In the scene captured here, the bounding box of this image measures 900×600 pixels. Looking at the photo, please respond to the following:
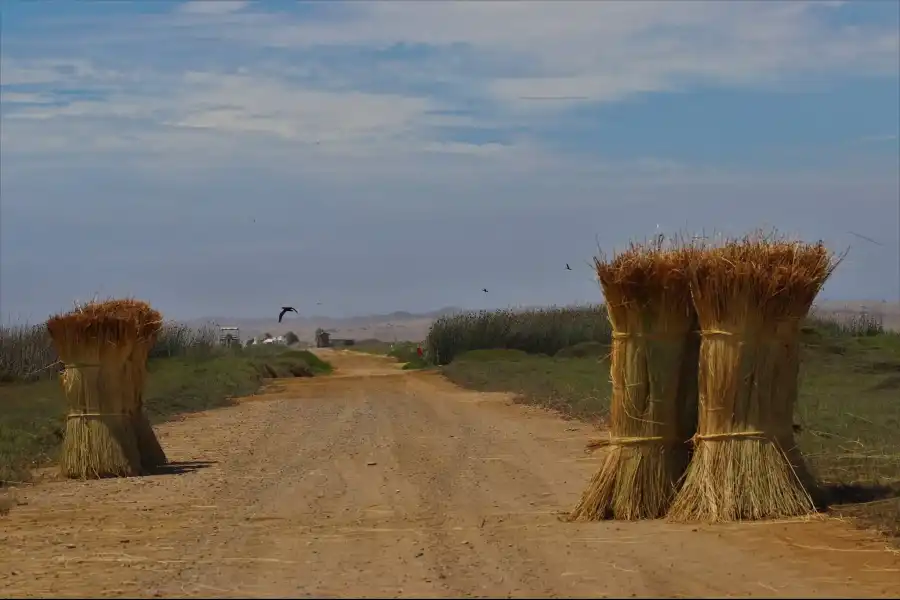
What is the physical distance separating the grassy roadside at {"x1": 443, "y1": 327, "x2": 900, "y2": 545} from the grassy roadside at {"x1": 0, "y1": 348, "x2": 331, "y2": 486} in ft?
21.5

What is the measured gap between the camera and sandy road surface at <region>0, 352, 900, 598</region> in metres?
7.99

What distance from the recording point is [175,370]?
40125 mm

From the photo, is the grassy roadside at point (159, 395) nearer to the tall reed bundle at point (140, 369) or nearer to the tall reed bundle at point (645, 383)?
the tall reed bundle at point (140, 369)

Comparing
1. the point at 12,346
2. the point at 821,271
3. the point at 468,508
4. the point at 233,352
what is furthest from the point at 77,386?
the point at 233,352

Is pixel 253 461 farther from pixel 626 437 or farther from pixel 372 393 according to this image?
pixel 372 393

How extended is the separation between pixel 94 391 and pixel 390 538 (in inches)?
236

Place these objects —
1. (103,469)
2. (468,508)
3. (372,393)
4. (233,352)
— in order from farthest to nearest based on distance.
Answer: (233,352) < (372,393) < (103,469) < (468,508)

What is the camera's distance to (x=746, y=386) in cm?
1023

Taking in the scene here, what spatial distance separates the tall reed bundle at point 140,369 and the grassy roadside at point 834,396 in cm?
549

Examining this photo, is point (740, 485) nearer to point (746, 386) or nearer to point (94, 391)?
point (746, 386)

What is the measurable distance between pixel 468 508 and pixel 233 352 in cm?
4377

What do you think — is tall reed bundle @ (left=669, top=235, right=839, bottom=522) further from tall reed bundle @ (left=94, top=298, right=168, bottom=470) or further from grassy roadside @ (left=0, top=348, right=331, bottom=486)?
grassy roadside @ (left=0, top=348, right=331, bottom=486)

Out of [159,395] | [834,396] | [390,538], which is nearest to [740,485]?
[390,538]

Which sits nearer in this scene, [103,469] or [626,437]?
[626,437]
